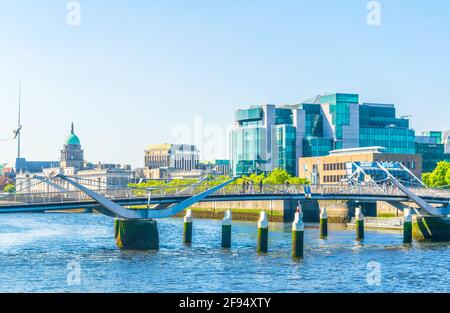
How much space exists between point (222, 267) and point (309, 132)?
333 ft

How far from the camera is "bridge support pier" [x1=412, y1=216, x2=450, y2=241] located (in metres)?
70.4

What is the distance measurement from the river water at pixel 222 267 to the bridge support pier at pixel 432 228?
4195 mm

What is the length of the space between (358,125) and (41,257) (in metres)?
102

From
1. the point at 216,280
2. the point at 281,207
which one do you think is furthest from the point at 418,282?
the point at 281,207

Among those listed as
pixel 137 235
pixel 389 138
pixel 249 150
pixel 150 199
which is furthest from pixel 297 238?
pixel 389 138

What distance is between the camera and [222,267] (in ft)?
159

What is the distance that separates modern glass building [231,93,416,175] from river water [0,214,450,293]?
250 ft

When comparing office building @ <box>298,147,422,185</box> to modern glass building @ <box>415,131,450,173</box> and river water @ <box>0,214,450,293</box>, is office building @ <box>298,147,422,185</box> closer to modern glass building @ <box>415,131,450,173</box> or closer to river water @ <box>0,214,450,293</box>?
modern glass building @ <box>415,131,450,173</box>

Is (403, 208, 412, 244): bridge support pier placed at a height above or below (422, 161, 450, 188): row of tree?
below

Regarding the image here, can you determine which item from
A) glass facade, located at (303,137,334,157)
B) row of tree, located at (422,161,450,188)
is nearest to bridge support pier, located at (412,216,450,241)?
row of tree, located at (422,161,450,188)

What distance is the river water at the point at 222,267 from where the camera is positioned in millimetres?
40625

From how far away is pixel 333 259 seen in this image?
53281mm

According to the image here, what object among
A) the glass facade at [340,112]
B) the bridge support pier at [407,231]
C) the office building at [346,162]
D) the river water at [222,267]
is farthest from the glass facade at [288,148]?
the bridge support pier at [407,231]
